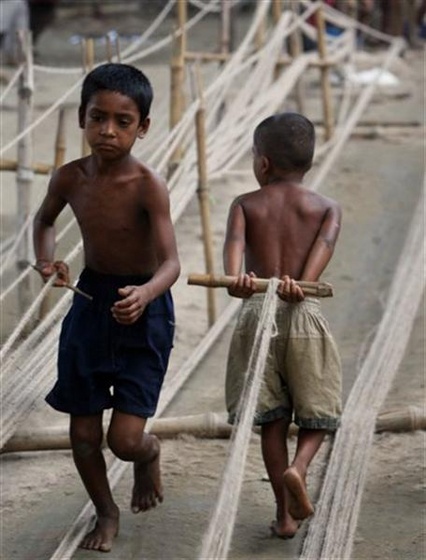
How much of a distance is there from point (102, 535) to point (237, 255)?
718 millimetres

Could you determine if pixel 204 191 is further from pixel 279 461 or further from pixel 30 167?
pixel 279 461

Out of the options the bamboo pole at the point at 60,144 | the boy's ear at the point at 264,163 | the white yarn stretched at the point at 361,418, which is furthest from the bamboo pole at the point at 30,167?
the boy's ear at the point at 264,163

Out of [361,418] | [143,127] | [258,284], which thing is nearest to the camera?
[258,284]

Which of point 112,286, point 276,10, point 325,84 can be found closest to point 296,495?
point 112,286

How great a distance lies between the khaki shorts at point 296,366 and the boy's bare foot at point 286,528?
0.23 metres

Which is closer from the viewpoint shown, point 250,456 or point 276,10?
point 250,456

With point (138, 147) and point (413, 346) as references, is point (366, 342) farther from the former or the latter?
point (138, 147)

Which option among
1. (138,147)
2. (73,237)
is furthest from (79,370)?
(138,147)

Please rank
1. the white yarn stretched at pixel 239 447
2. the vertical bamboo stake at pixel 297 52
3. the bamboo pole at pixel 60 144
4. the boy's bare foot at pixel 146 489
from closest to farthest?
the white yarn stretched at pixel 239 447, the boy's bare foot at pixel 146 489, the bamboo pole at pixel 60 144, the vertical bamboo stake at pixel 297 52

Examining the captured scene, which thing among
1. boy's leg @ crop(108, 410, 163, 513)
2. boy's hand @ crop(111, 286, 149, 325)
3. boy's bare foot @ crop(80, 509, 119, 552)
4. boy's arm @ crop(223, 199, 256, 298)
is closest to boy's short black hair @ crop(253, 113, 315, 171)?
boy's arm @ crop(223, 199, 256, 298)

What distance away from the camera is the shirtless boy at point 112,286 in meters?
3.45

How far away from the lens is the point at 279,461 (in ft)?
11.9

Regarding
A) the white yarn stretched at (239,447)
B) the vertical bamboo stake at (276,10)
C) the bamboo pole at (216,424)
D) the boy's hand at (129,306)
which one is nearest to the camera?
the white yarn stretched at (239,447)

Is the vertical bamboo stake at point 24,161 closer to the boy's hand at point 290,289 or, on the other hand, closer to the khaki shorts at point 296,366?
the khaki shorts at point 296,366
